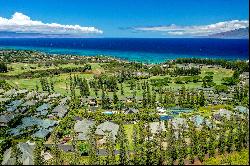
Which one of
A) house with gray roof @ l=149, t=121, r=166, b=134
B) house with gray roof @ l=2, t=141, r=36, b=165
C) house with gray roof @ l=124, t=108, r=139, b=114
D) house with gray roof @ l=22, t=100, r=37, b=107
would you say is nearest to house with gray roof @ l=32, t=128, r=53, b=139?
house with gray roof @ l=2, t=141, r=36, b=165

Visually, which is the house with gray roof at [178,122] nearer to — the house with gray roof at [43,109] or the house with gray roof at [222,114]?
the house with gray roof at [222,114]

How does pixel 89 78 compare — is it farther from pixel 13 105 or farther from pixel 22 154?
pixel 22 154

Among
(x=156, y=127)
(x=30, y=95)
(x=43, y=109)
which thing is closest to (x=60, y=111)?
(x=43, y=109)

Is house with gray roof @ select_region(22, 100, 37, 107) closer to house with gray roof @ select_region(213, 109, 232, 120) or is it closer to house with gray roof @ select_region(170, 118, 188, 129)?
house with gray roof @ select_region(170, 118, 188, 129)

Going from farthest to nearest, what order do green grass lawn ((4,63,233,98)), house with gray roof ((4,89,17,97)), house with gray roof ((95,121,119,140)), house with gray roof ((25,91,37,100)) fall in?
green grass lawn ((4,63,233,98)), house with gray roof ((4,89,17,97)), house with gray roof ((25,91,37,100)), house with gray roof ((95,121,119,140))

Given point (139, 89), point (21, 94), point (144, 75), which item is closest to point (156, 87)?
point (139, 89)

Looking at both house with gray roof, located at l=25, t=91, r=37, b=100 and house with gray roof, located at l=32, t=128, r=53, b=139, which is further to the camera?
house with gray roof, located at l=25, t=91, r=37, b=100
